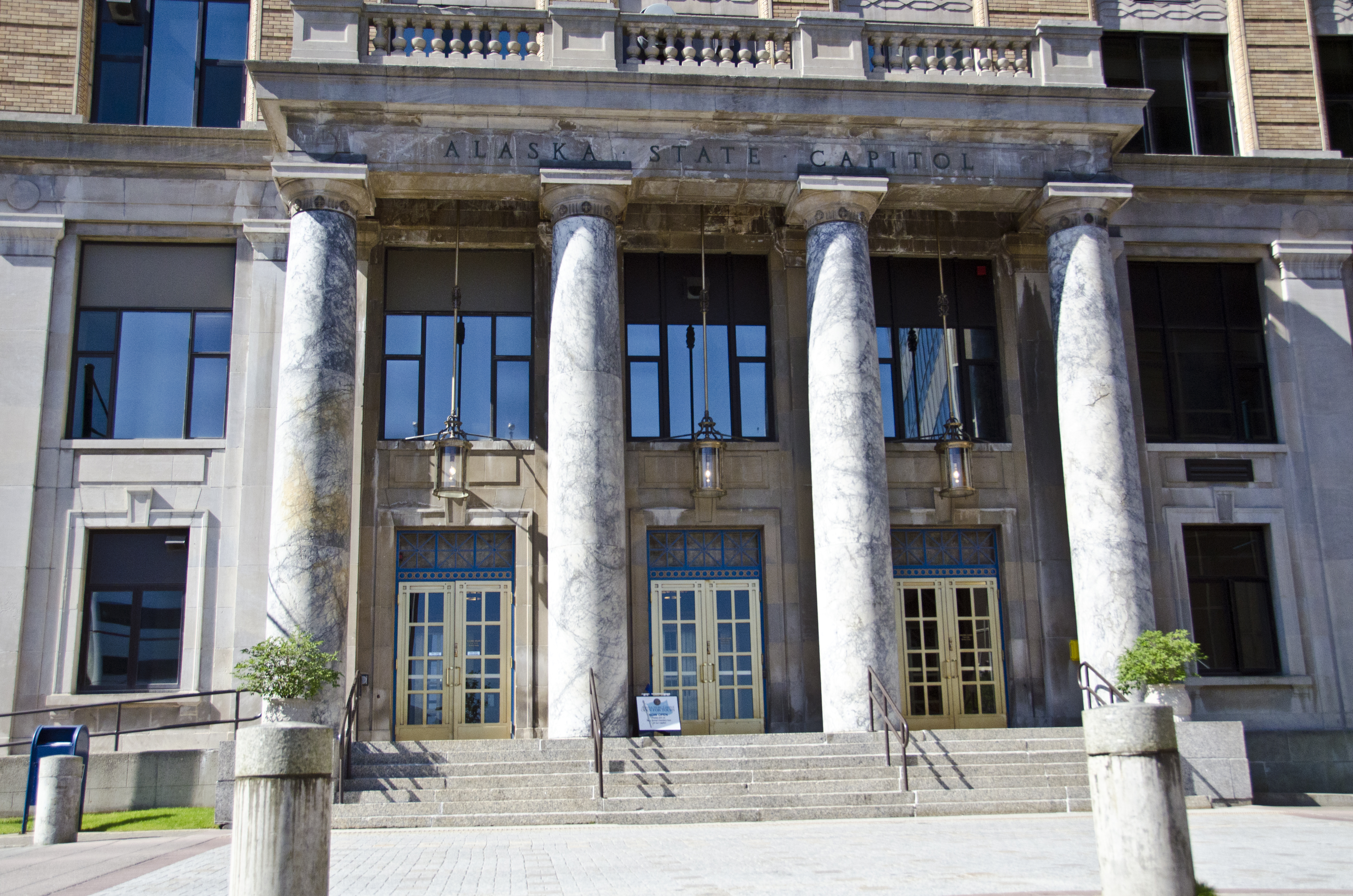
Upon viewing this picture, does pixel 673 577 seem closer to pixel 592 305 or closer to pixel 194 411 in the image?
pixel 592 305

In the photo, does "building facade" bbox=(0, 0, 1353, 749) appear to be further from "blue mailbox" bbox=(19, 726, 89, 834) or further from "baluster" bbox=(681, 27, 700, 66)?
"blue mailbox" bbox=(19, 726, 89, 834)

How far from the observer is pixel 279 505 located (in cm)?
1550

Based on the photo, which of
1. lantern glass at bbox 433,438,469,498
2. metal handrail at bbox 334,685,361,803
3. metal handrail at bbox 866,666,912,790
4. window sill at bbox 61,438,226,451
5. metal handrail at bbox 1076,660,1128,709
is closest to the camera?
metal handrail at bbox 334,685,361,803

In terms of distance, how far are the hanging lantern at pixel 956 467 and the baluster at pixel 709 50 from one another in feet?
22.7

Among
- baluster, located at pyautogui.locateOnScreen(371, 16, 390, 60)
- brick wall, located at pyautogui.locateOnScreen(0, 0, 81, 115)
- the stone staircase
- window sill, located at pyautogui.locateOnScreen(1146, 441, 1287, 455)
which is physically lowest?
the stone staircase

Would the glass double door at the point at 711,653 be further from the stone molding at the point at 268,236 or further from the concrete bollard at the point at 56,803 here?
the concrete bollard at the point at 56,803

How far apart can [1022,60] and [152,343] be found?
14276 mm

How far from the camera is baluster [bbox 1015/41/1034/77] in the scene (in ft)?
60.4

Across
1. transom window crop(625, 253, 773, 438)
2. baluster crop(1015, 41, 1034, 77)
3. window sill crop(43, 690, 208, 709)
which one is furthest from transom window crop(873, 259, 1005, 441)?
window sill crop(43, 690, 208, 709)

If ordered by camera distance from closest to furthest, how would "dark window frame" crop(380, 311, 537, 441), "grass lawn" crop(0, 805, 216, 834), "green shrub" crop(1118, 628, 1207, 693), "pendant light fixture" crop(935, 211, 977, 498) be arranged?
"grass lawn" crop(0, 805, 216, 834), "green shrub" crop(1118, 628, 1207, 693), "pendant light fixture" crop(935, 211, 977, 498), "dark window frame" crop(380, 311, 537, 441)

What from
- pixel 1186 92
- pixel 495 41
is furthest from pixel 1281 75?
pixel 495 41

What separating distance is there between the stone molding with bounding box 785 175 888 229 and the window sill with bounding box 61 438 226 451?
9.55 metres

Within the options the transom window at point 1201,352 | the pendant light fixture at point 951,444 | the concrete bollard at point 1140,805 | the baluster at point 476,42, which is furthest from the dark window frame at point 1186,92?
the concrete bollard at point 1140,805

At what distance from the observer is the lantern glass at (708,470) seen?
18859 mm
